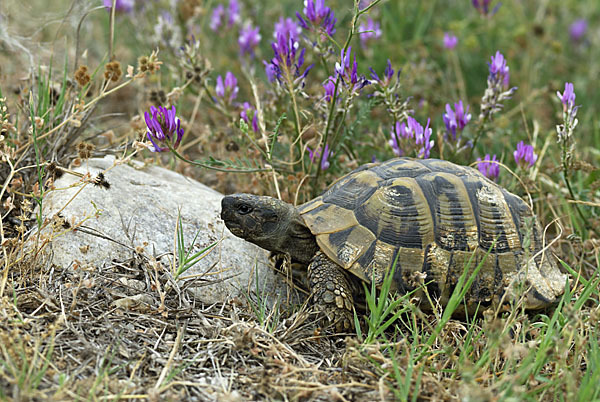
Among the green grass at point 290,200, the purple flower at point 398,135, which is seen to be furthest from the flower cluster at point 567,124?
the purple flower at point 398,135

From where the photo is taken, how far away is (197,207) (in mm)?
3166

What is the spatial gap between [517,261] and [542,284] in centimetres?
18

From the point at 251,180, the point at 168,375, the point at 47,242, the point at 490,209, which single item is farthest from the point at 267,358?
the point at 251,180

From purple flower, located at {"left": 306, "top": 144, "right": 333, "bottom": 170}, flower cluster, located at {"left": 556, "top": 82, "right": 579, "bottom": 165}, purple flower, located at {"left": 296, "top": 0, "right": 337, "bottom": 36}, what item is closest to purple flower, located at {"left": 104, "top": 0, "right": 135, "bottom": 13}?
purple flower, located at {"left": 296, "top": 0, "right": 337, "bottom": 36}

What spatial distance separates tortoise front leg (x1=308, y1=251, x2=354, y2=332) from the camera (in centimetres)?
259

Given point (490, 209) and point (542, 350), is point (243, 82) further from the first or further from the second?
point (542, 350)

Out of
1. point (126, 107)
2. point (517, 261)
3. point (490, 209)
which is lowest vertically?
point (126, 107)

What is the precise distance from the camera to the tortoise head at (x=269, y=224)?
273 cm

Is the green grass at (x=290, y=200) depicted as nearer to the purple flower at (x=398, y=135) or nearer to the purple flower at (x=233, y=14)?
the purple flower at (x=398, y=135)

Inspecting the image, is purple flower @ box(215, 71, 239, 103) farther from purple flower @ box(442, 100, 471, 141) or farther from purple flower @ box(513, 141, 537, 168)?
purple flower @ box(513, 141, 537, 168)

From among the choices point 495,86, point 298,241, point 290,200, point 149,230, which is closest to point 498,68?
point 495,86

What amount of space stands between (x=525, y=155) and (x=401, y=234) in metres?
1.15

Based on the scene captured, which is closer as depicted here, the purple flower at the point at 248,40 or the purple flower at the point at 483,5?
the purple flower at the point at 248,40

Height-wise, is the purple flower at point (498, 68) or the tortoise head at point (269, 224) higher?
the purple flower at point (498, 68)
